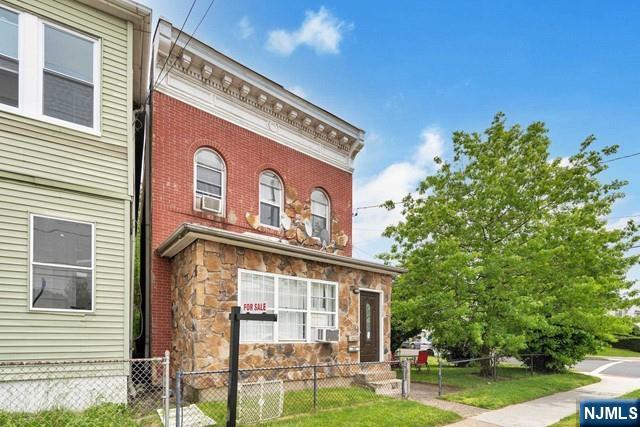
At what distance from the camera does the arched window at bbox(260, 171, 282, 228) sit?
13.2 metres

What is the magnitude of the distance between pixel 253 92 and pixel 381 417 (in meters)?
9.17

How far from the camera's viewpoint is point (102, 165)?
8344 millimetres

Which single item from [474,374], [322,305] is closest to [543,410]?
[322,305]

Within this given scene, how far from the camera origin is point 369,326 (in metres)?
12.5

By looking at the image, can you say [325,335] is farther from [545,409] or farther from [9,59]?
[9,59]

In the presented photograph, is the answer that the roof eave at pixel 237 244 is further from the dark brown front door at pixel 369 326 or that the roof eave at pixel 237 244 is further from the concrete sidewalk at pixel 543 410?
the concrete sidewalk at pixel 543 410

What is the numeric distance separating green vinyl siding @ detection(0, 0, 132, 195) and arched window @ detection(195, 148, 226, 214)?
2850 mm

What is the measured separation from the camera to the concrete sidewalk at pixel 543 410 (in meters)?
8.62

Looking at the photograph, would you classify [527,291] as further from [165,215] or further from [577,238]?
[165,215]

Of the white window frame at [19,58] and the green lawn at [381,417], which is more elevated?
the white window frame at [19,58]

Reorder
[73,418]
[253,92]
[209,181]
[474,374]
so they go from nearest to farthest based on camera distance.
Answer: [73,418]
[209,181]
[253,92]
[474,374]

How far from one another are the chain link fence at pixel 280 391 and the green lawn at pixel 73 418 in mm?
964

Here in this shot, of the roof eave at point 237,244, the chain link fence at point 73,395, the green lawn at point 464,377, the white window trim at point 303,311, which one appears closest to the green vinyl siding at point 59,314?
the chain link fence at point 73,395

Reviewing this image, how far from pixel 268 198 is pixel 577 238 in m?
9.12
